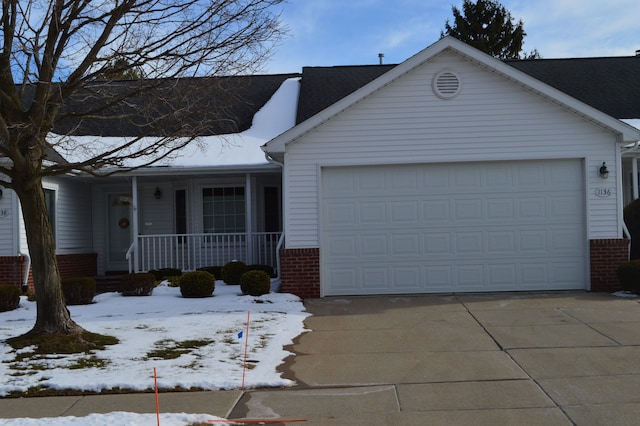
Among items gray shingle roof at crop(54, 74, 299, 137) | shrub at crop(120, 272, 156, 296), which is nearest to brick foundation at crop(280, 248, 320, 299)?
shrub at crop(120, 272, 156, 296)

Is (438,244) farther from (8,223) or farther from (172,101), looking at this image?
(8,223)

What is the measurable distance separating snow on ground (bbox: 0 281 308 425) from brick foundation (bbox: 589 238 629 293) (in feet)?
18.7

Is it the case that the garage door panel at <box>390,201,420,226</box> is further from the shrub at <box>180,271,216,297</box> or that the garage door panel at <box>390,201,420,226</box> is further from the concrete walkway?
the shrub at <box>180,271,216,297</box>

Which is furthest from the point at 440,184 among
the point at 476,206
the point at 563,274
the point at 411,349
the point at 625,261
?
the point at 411,349

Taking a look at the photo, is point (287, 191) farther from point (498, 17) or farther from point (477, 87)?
point (498, 17)

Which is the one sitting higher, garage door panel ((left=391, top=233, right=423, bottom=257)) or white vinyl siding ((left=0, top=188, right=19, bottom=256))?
white vinyl siding ((left=0, top=188, right=19, bottom=256))

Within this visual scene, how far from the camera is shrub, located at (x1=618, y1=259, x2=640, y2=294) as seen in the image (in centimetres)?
1164

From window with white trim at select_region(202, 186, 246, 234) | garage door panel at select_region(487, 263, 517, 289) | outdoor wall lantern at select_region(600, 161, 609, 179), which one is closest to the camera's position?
outdoor wall lantern at select_region(600, 161, 609, 179)

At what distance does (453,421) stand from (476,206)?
757 centimetres

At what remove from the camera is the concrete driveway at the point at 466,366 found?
5.84 metres

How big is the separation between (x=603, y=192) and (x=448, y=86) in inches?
141

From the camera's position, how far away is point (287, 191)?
41.1 ft

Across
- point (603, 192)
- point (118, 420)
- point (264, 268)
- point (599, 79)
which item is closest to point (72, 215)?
point (264, 268)

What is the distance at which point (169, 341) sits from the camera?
29.2 ft
